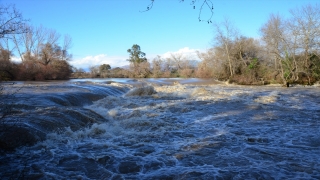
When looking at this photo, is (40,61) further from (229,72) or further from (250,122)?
(250,122)

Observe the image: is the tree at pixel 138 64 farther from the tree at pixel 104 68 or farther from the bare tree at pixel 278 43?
the bare tree at pixel 278 43

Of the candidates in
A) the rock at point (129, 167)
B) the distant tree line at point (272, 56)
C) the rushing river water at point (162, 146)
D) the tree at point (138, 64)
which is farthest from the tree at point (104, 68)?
the rock at point (129, 167)

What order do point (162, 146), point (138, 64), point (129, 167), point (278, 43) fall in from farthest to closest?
point (138, 64), point (278, 43), point (162, 146), point (129, 167)

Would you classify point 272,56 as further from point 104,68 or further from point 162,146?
point 104,68

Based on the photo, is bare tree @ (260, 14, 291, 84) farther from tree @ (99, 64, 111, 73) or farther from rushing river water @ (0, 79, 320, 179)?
tree @ (99, 64, 111, 73)

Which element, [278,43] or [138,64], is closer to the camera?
[278,43]

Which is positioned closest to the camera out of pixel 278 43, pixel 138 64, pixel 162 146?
pixel 162 146

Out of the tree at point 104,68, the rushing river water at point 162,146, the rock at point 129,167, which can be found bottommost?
the rock at point 129,167

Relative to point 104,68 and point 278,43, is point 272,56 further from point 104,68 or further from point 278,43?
point 104,68

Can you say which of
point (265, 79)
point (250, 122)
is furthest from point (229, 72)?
point (250, 122)

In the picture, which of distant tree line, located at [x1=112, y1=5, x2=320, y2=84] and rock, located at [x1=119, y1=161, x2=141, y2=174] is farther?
distant tree line, located at [x1=112, y1=5, x2=320, y2=84]

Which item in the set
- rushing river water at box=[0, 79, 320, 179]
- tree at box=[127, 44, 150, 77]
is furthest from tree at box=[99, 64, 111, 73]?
rushing river water at box=[0, 79, 320, 179]

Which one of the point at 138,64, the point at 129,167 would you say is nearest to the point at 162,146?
the point at 129,167

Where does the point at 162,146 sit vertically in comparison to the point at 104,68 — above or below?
below
